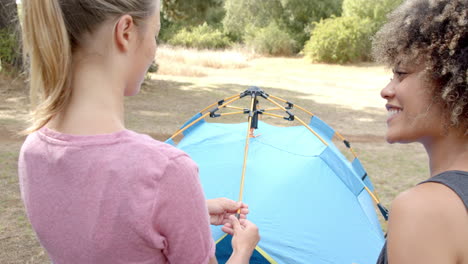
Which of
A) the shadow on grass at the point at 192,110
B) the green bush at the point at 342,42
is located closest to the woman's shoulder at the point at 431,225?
the shadow on grass at the point at 192,110

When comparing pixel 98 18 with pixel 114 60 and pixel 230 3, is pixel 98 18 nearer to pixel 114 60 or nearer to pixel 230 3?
pixel 114 60

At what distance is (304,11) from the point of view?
2186cm

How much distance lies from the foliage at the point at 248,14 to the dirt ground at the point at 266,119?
21.9 ft

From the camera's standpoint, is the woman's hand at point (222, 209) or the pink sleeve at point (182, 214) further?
the woman's hand at point (222, 209)

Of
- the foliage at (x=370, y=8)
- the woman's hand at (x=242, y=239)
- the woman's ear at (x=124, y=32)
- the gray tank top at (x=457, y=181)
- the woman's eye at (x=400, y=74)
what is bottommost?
the woman's hand at (x=242, y=239)

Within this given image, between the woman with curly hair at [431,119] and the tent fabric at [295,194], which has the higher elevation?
the woman with curly hair at [431,119]

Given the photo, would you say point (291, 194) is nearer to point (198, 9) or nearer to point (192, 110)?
point (192, 110)

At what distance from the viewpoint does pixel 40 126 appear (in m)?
0.82

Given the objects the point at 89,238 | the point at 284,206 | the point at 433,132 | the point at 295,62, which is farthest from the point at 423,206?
the point at 295,62

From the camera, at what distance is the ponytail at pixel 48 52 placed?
2.46 ft

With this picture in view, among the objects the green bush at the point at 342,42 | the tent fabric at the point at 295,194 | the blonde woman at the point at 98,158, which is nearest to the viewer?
the blonde woman at the point at 98,158

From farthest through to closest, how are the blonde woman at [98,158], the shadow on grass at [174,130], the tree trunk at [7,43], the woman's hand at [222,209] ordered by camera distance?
1. the tree trunk at [7,43]
2. the shadow on grass at [174,130]
3. the woman's hand at [222,209]
4. the blonde woman at [98,158]

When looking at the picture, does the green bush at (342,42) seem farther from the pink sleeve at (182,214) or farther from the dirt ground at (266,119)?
the pink sleeve at (182,214)

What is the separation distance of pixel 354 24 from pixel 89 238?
17992mm
